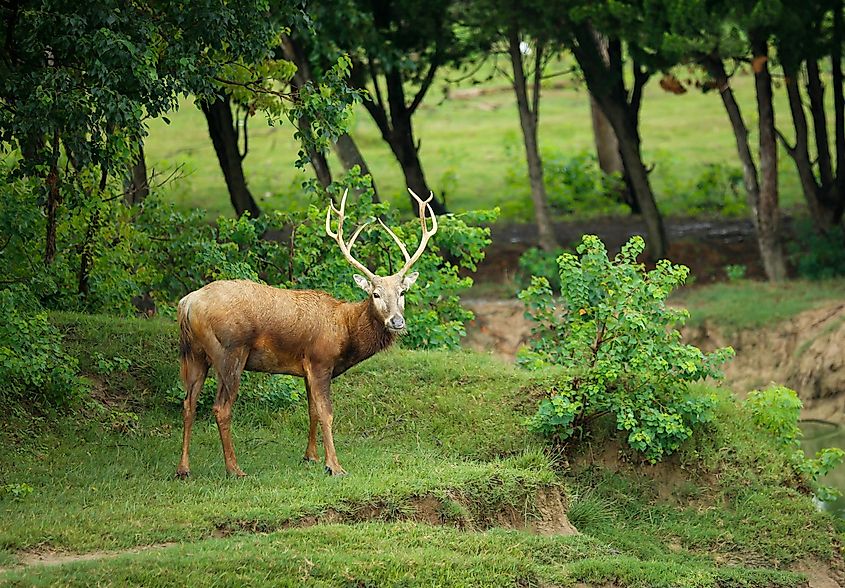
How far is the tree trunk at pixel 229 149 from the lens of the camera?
20.9 metres

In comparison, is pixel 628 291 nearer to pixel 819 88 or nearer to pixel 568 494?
pixel 568 494

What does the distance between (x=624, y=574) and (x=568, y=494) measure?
1460 millimetres

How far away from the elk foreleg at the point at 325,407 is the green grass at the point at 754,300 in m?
10.7

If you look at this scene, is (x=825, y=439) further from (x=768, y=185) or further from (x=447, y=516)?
(x=447, y=516)

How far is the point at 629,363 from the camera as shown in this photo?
13.1 metres

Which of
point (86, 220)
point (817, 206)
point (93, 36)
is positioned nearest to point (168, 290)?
point (86, 220)

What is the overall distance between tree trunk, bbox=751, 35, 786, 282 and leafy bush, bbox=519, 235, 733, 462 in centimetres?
868

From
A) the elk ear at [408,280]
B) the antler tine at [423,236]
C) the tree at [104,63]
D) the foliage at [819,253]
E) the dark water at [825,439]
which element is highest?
the tree at [104,63]

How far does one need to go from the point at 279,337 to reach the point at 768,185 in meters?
12.7

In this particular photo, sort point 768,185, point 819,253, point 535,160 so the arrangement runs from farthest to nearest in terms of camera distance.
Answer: point 535,160 < point 819,253 < point 768,185

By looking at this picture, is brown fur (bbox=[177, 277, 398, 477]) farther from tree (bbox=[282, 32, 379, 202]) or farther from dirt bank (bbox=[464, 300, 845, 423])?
tree (bbox=[282, 32, 379, 202])

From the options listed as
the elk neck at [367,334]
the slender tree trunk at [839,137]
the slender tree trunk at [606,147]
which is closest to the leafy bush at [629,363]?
the elk neck at [367,334]

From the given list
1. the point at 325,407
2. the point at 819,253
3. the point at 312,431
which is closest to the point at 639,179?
the point at 819,253

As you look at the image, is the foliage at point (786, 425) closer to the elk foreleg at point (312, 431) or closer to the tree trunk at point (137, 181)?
the elk foreleg at point (312, 431)
